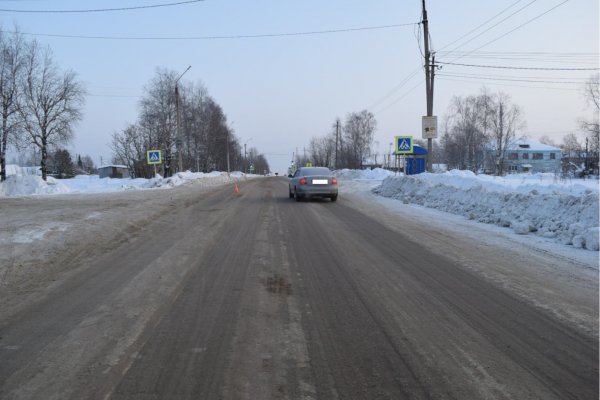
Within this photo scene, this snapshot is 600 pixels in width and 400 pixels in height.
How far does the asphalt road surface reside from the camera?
3.19 m

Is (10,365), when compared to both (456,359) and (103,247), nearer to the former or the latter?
(456,359)

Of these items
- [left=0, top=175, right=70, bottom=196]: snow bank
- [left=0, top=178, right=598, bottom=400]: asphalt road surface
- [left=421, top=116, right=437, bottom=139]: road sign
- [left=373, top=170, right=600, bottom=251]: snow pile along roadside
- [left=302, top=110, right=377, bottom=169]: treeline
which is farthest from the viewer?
[left=302, top=110, right=377, bottom=169]: treeline

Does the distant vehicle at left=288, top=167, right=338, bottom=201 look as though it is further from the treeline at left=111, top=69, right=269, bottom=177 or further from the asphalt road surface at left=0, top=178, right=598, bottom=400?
the treeline at left=111, top=69, right=269, bottom=177

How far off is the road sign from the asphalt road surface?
16333 mm

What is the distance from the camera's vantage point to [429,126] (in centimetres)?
2248

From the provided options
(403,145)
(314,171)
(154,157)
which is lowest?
(314,171)

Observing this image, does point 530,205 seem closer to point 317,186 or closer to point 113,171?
point 317,186

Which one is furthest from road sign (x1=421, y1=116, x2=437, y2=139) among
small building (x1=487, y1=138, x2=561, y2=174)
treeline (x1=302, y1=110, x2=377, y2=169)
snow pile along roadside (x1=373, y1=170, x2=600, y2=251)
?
small building (x1=487, y1=138, x2=561, y2=174)

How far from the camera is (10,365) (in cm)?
350

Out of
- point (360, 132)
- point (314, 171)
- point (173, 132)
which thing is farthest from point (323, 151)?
point (314, 171)

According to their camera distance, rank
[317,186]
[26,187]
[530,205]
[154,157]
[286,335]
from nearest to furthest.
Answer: [286,335] < [530,205] < [317,186] < [26,187] < [154,157]

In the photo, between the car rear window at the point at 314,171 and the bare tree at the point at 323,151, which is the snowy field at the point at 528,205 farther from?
the bare tree at the point at 323,151

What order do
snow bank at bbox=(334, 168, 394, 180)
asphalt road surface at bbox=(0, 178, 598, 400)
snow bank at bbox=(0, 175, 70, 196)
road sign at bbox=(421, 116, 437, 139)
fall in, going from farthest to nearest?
snow bank at bbox=(334, 168, 394, 180), snow bank at bbox=(0, 175, 70, 196), road sign at bbox=(421, 116, 437, 139), asphalt road surface at bbox=(0, 178, 598, 400)

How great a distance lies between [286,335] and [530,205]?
9.52 m
